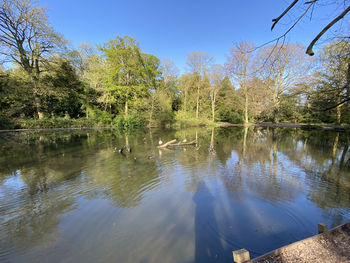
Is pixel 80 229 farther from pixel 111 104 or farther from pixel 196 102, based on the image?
pixel 196 102

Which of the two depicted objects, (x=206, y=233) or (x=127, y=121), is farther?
(x=127, y=121)

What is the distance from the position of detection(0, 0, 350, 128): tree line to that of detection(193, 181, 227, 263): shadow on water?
61.5 feet

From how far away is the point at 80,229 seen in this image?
3457 millimetres

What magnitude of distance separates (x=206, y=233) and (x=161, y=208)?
52.2 inches

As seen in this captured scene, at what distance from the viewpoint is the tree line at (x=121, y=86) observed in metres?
22.2

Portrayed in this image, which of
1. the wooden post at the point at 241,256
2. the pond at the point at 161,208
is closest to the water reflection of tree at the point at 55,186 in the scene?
the pond at the point at 161,208

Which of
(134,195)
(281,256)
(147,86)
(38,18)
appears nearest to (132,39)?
(147,86)

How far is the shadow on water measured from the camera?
2.77 m

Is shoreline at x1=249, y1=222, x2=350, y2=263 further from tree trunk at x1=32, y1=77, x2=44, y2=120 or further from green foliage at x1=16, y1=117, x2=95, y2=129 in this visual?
green foliage at x1=16, y1=117, x2=95, y2=129

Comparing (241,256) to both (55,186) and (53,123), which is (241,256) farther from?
(53,123)

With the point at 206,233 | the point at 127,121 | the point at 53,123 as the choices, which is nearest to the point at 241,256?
the point at 206,233

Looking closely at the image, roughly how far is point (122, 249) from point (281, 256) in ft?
7.88

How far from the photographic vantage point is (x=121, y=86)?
28734mm

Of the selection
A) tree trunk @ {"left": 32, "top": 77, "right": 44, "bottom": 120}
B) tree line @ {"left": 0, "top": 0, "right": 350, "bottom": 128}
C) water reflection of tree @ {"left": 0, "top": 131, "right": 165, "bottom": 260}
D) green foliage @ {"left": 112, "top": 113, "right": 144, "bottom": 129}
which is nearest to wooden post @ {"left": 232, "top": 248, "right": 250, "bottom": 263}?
water reflection of tree @ {"left": 0, "top": 131, "right": 165, "bottom": 260}
